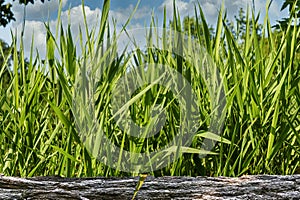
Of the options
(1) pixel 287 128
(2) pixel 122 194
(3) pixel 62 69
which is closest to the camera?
(2) pixel 122 194

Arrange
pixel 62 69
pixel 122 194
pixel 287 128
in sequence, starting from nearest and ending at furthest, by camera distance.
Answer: pixel 122 194 → pixel 287 128 → pixel 62 69

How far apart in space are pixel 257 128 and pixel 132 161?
0.29 metres

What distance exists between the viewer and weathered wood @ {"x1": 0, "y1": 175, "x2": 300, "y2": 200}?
703mm

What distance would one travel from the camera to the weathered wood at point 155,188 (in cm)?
70

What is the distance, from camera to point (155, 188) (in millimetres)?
732

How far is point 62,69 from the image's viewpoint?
94cm

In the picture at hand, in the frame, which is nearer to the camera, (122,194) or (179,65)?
(122,194)

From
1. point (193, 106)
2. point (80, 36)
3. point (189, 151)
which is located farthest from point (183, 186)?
point (80, 36)

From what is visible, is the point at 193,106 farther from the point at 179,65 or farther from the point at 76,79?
the point at 76,79

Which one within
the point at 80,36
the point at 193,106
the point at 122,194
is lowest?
the point at 122,194

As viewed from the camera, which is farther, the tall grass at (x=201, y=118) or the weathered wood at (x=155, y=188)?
the tall grass at (x=201, y=118)

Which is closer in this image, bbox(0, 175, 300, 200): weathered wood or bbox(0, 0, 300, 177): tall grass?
bbox(0, 175, 300, 200): weathered wood

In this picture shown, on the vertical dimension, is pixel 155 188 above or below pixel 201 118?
below

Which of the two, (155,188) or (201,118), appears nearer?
(155,188)
